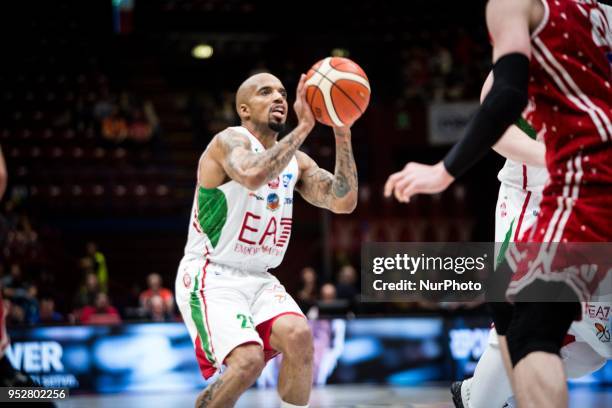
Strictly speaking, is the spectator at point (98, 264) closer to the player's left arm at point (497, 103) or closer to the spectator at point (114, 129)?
the spectator at point (114, 129)

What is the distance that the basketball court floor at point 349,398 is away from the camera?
29.2 feet

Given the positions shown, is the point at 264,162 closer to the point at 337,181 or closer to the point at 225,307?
the point at 337,181

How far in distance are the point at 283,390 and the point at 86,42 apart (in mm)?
17947

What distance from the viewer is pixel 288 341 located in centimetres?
504

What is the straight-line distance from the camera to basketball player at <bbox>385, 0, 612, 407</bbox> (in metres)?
3.04

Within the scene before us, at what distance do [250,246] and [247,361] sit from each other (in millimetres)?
708

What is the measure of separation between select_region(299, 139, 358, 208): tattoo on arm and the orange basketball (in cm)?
23

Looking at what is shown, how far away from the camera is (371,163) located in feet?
64.9

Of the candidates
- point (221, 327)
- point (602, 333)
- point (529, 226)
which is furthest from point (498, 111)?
point (221, 327)

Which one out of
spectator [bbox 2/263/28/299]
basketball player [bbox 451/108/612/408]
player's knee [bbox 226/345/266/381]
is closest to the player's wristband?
basketball player [bbox 451/108/612/408]

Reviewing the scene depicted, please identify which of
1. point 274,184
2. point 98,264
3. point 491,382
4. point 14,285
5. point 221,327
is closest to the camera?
point 491,382

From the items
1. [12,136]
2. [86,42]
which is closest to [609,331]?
[12,136]

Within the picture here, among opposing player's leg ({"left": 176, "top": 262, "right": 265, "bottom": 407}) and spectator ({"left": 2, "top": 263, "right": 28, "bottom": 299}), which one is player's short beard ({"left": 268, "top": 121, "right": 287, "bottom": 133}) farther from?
spectator ({"left": 2, "top": 263, "right": 28, "bottom": 299})

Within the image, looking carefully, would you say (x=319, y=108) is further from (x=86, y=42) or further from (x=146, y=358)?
(x=86, y=42)
